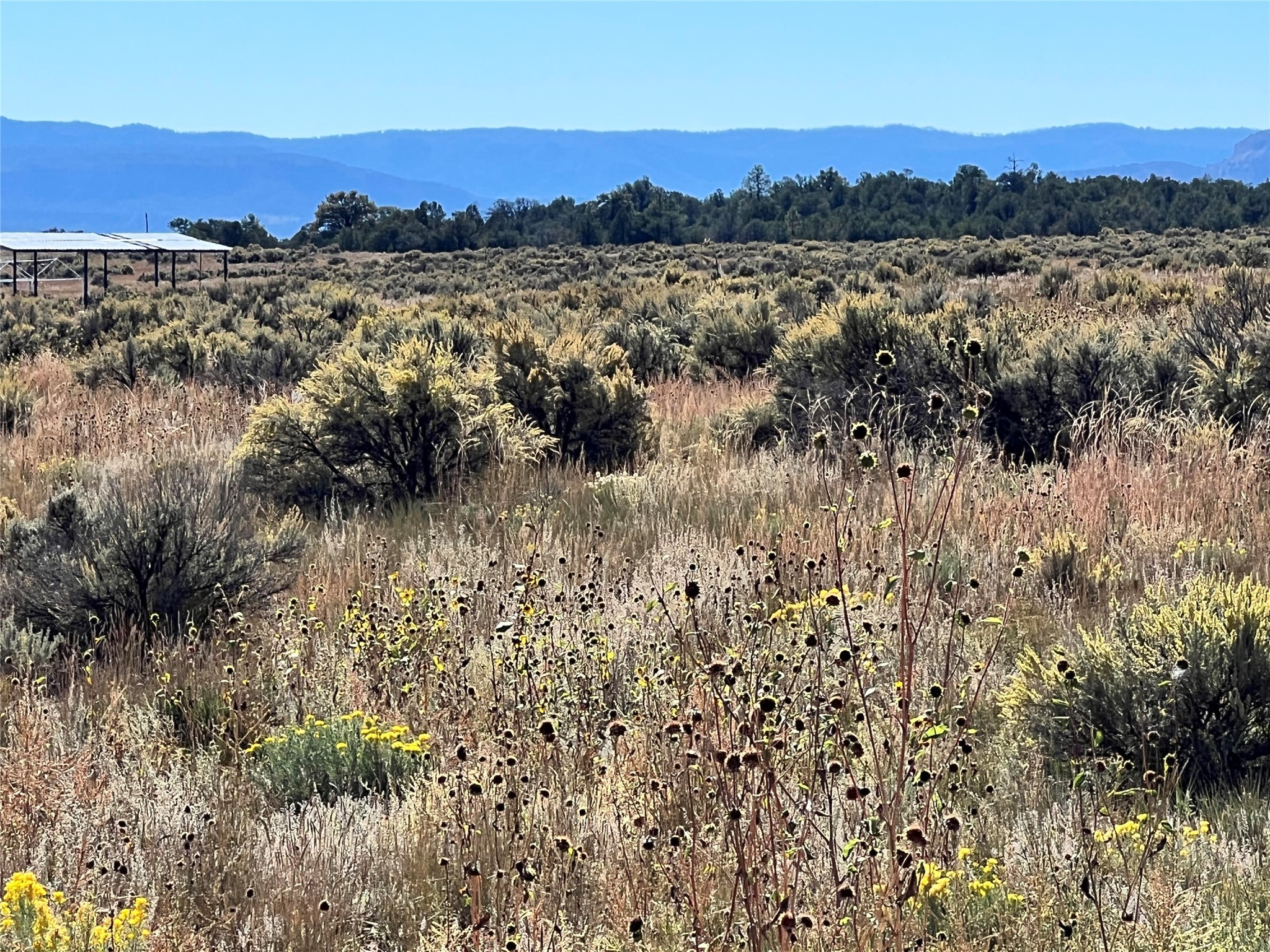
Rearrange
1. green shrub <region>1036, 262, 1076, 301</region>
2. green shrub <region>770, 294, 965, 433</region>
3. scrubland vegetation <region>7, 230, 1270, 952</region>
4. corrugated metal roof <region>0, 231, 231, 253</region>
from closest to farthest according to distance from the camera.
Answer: scrubland vegetation <region>7, 230, 1270, 952</region>
green shrub <region>770, 294, 965, 433</region>
green shrub <region>1036, 262, 1076, 301</region>
corrugated metal roof <region>0, 231, 231, 253</region>

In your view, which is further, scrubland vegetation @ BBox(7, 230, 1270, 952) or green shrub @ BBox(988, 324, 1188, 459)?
green shrub @ BBox(988, 324, 1188, 459)

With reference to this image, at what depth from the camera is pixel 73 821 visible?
357 cm

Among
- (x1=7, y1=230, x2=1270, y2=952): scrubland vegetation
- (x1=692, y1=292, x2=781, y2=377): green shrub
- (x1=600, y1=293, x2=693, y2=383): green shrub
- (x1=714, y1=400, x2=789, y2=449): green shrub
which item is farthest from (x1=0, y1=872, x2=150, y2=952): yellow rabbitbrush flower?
(x1=692, y1=292, x2=781, y2=377): green shrub

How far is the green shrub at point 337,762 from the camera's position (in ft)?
13.0

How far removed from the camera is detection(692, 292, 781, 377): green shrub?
14703 mm

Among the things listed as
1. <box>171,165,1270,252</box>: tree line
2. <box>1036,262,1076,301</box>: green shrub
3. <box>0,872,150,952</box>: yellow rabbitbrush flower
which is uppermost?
<box>171,165,1270,252</box>: tree line

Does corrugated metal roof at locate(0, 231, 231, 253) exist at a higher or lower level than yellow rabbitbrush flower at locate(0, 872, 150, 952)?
higher

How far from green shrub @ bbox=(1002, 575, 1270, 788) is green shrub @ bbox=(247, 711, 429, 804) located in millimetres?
2049

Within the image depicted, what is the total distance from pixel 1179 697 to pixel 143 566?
458 centimetres

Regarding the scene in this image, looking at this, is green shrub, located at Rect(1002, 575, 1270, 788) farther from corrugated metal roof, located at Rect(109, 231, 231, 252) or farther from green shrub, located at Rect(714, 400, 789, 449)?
corrugated metal roof, located at Rect(109, 231, 231, 252)

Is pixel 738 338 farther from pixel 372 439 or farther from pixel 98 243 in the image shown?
pixel 98 243

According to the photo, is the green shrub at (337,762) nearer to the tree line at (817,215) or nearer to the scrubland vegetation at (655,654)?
the scrubland vegetation at (655,654)

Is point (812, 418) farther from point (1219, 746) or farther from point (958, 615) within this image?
point (958, 615)

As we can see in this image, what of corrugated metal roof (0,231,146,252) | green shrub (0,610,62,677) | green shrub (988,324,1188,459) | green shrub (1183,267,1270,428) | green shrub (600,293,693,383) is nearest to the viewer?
green shrub (0,610,62,677)
